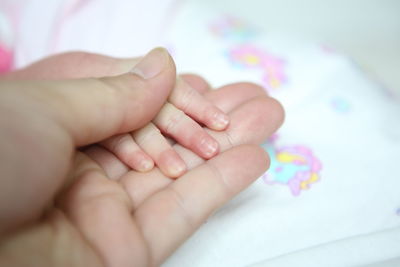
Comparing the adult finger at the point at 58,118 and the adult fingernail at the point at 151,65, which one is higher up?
the adult fingernail at the point at 151,65

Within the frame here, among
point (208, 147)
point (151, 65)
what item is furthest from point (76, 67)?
point (208, 147)

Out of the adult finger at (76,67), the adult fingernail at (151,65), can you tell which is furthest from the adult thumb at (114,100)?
the adult finger at (76,67)

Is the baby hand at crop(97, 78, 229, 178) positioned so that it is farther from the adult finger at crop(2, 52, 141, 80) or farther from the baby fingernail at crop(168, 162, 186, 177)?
the adult finger at crop(2, 52, 141, 80)

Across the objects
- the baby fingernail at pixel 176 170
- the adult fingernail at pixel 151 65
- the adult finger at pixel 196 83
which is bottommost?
the baby fingernail at pixel 176 170

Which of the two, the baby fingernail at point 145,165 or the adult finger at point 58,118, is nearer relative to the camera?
the adult finger at point 58,118

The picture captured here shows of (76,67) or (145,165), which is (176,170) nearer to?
(145,165)

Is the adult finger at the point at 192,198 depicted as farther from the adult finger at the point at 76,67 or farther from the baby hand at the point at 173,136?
the adult finger at the point at 76,67

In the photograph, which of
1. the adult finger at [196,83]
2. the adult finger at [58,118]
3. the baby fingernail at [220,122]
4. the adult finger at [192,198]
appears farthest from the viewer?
the adult finger at [196,83]

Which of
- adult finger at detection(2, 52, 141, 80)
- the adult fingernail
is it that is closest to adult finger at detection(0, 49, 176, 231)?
the adult fingernail

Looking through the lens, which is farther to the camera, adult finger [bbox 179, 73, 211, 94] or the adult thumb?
adult finger [bbox 179, 73, 211, 94]
